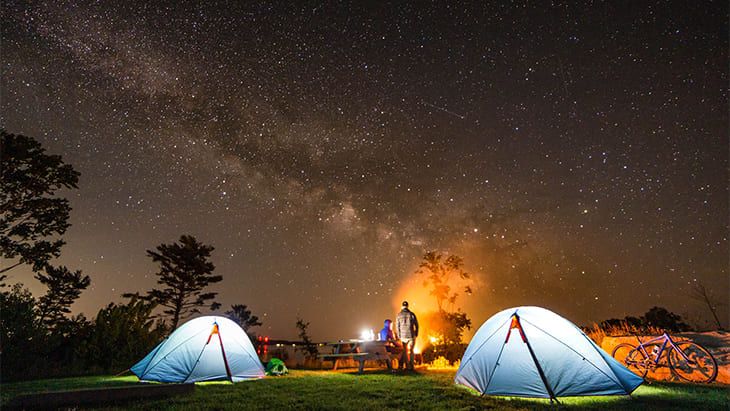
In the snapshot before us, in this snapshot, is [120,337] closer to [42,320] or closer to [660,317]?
[42,320]

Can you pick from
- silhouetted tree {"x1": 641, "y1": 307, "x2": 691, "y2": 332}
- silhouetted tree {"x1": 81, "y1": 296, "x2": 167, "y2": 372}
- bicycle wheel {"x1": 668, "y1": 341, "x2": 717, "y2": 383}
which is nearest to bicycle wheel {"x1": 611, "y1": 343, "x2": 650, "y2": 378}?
bicycle wheel {"x1": 668, "y1": 341, "x2": 717, "y2": 383}

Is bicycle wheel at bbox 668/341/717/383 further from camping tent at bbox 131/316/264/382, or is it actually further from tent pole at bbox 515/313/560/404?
camping tent at bbox 131/316/264/382

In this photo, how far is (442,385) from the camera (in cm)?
838

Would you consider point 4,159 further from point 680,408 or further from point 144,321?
point 680,408

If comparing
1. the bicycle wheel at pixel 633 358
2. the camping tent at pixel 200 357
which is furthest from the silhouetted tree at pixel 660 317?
the camping tent at pixel 200 357

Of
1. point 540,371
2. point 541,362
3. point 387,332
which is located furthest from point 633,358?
point 387,332

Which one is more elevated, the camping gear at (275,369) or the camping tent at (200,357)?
the camping tent at (200,357)

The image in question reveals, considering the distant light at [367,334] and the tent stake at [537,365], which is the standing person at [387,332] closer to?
the distant light at [367,334]

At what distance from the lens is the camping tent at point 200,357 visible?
9352 mm

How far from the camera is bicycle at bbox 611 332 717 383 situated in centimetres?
888

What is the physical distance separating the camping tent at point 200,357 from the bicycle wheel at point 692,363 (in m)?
11.6

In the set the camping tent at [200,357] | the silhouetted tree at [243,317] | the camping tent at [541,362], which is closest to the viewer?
the camping tent at [541,362]

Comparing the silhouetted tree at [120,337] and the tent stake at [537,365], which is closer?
the tent stake at [537,365]

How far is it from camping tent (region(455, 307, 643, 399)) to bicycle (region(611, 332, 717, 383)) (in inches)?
134
